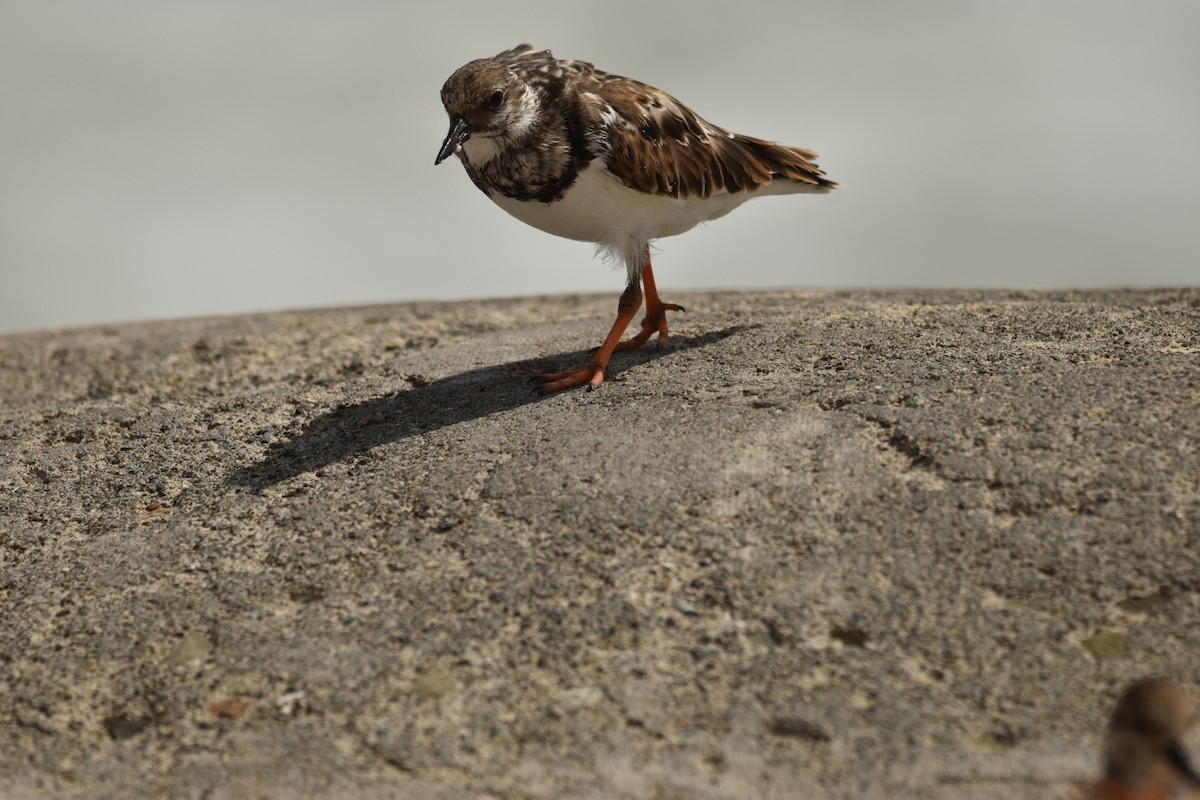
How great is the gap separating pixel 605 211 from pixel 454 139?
726 millimetres

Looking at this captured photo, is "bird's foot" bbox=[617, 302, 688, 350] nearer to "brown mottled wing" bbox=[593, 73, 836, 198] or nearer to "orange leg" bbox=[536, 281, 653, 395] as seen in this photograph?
"orange leg" bbox=[536, 281, 653, 395]

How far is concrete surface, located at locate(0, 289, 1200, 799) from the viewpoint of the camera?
3.17m

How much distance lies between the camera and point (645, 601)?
363 cm

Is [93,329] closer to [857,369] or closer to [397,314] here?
[397,314]

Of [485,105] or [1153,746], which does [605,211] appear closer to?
[485,105]

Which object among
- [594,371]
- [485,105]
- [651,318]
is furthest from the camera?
[651,318]

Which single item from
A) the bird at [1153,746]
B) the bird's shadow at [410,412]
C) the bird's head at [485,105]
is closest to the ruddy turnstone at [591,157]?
the bird's head at [485,105]

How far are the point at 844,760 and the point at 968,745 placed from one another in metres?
0.32

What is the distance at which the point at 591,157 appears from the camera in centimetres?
516

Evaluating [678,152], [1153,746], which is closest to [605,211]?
[678,152]

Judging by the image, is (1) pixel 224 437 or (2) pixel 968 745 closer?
(2) pixel 968 745

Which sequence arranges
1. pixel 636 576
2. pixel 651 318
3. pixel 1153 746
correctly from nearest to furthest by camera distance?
pixel 1153 746 → pixel 636 576 → pixel 651 318

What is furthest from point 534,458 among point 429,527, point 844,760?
point 844,760

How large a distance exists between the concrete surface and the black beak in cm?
104
